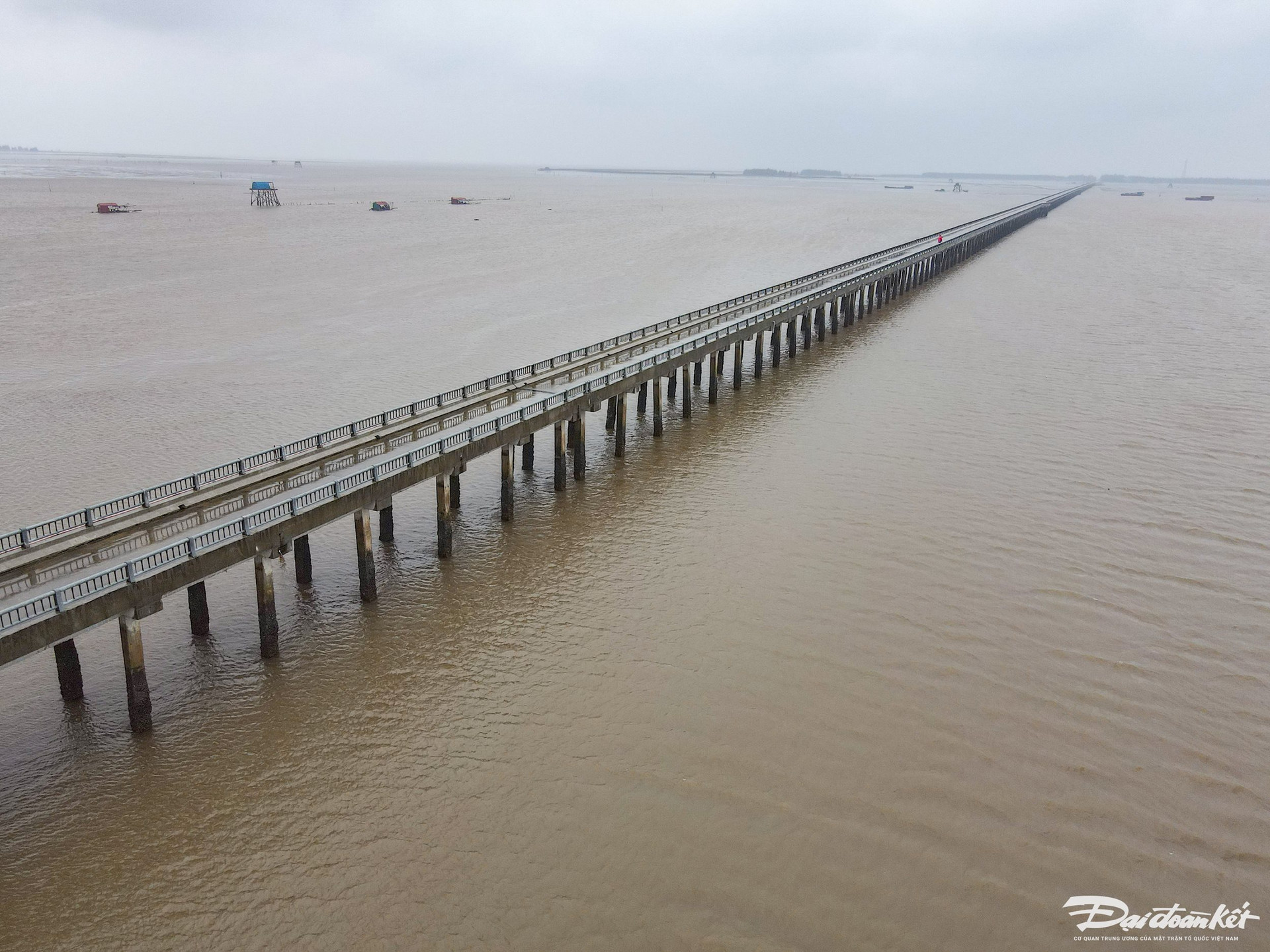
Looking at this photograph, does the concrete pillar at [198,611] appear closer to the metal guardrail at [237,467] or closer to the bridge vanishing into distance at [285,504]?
the bridge vanishing into distance at [285,504]

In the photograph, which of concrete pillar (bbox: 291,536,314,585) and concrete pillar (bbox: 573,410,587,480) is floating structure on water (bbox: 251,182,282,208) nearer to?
concrete pillar (bbox: 573,410,587,480)

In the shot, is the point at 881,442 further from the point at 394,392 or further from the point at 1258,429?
the point at 394,392

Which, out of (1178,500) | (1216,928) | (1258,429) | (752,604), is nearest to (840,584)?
(752,604)

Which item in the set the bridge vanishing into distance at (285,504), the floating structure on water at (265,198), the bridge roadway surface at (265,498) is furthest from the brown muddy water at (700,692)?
the floating structure on water at (265,198)

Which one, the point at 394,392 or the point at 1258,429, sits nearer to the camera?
the point at 1258,429

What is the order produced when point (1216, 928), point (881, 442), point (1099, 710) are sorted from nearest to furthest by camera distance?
1. point (1216, 928)
2. point (1099, 710)
3. point (881, 442)

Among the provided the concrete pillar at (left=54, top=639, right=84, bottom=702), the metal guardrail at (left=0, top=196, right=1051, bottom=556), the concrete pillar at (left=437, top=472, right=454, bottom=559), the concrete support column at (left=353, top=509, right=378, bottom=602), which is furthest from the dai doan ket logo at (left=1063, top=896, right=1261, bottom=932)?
the metal guardrail at (left=0, top=196, right=1051, bottom=556)
